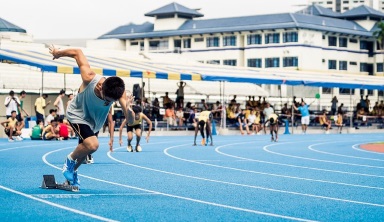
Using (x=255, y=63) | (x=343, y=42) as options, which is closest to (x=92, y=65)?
(x=255, y=63)

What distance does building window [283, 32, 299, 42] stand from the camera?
9231 centimetres

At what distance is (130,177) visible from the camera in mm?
14633

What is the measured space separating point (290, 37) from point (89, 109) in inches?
3239

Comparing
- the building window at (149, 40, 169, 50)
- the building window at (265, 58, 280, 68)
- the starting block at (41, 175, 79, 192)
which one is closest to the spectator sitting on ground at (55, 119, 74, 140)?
the starting block at (41, 175, 79, 192)

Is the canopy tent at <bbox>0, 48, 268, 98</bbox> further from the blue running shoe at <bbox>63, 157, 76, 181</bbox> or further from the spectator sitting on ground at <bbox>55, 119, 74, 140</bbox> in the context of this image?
the blue running shoe at <bbox>63, 157, 76, 181</bbox>

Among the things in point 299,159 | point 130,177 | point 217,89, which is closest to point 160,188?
point 130,177

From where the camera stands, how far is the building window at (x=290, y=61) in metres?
91.4

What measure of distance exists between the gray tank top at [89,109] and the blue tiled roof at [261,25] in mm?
80558

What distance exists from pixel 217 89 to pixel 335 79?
48.2ft

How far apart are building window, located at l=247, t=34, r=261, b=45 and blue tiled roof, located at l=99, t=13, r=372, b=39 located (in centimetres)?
118

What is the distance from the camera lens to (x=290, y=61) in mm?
91938

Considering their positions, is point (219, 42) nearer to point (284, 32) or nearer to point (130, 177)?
point (284, 32)

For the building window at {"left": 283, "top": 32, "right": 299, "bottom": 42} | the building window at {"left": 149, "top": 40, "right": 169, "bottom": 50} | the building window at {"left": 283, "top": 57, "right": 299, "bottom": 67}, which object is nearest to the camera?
the building window at {"left": 283, "top": 57, "right": 299, "bottom": 67}

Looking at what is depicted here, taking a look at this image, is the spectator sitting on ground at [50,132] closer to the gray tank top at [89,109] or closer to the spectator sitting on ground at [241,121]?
the spectator sitting on ground at [241,121]
